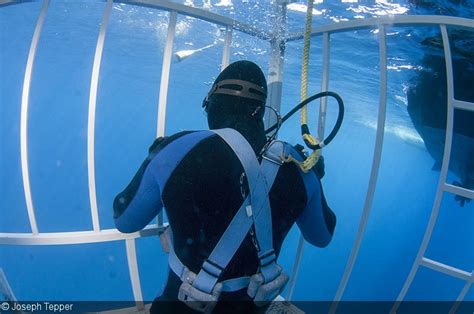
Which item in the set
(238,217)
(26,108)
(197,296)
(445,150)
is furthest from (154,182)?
(445,150)

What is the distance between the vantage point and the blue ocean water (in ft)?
32.3

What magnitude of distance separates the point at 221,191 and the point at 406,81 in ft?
36.7

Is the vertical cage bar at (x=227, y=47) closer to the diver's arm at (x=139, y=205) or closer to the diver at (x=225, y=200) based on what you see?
the diver at (x=225, y=200)

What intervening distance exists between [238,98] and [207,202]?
0.69m

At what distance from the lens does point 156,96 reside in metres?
30.3

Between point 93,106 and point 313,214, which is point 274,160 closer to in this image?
point 313,214

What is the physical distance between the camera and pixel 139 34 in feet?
45.7

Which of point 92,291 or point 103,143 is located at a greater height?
point 92,291

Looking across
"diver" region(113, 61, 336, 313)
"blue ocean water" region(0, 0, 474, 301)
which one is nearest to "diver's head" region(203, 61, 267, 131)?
"diver" region(113, 61, 336, 313)

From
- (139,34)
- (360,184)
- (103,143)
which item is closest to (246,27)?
(139,34)

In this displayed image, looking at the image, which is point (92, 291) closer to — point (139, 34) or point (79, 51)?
point (79, 51)

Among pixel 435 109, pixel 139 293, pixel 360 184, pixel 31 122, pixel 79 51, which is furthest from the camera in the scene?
pixel 360 184

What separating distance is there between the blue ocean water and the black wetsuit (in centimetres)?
571

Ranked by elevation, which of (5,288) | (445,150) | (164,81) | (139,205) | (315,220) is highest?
(445,150)
